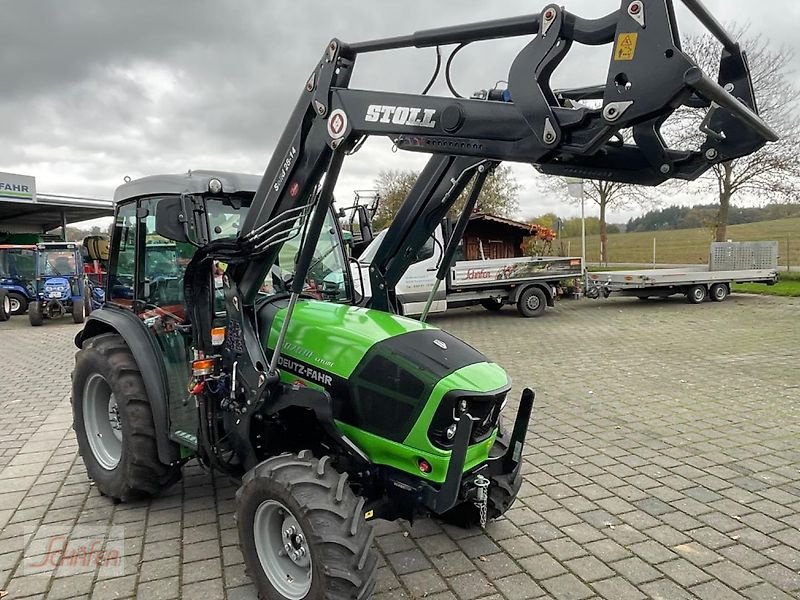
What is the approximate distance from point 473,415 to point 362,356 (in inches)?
26.2

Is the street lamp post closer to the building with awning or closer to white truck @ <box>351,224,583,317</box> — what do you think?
white truck @ <box>351,224,583,317</box>

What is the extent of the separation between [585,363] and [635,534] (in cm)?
553

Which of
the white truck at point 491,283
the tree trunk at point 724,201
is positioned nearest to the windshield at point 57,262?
the white truck at point 491,283

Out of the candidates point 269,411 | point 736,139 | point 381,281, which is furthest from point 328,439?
point 736,139

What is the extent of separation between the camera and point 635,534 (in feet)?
12.2

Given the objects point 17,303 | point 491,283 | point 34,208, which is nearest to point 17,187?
point 34,208

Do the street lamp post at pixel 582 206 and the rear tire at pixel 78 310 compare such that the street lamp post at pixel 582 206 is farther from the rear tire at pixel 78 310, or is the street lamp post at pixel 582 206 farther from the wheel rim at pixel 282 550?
the wheel rim at pixel 282 550

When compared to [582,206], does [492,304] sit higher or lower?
lower

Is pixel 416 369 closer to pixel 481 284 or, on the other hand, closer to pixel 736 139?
pixel 736 139

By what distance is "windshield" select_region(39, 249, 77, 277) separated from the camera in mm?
16438

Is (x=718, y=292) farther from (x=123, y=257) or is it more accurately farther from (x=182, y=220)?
(x=182, y=220)

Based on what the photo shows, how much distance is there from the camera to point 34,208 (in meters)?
26.7

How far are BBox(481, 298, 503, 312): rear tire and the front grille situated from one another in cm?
1194

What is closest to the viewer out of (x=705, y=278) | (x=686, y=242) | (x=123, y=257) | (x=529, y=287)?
(x=123, y=257)
